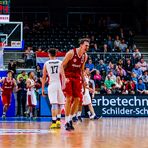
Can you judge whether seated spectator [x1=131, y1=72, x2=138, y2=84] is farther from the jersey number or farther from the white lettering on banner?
the jersey number

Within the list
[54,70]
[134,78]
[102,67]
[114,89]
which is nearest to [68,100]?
[54,70]

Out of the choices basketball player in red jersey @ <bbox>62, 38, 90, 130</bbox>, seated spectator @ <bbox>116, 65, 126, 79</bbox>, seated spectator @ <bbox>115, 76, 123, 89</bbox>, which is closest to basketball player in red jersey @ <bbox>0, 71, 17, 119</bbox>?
seated spectator @ <bbox>115, 76, 123, 89</bbox>

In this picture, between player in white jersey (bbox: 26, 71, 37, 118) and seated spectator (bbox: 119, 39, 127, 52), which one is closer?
player in white jersey (bbox: 26, 71, 37, 118)

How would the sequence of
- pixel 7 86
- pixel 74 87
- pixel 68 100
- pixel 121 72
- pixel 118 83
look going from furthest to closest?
1. pixel 121 72
2. pixel 118 83
3. pixel 7 86
4. pixel 74 87
5. pixel 68 100

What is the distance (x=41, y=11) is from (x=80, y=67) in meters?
22.8

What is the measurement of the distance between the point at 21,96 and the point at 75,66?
9101mm

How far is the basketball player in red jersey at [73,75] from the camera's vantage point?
11.4 meters

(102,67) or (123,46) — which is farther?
(123,46)

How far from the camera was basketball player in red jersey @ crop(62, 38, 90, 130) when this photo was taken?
11.4 meters

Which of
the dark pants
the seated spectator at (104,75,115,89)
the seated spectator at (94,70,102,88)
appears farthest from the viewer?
the seated spectator at (94,70,102,88)

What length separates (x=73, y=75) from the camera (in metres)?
11.7

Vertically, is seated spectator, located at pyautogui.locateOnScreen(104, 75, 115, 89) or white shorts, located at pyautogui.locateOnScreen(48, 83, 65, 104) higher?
seated spectator, located at pyautogui.locateOnScreen(104, 75, 115, 89)

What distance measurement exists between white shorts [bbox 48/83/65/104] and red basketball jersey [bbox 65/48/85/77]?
0.85 meters

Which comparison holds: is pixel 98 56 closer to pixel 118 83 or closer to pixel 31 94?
pixel 118 83
